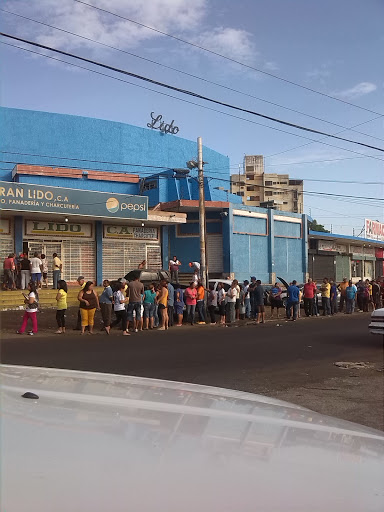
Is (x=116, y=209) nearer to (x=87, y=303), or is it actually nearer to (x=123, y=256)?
Result: (x=123, y=256)

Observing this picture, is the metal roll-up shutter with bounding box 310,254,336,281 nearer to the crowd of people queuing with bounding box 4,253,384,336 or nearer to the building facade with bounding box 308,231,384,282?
the building facade with bounding box 308,231,384,282

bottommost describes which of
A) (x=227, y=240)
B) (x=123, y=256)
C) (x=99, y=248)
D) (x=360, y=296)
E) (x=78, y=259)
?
(x=360, y=296)

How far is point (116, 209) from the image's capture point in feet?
78.5

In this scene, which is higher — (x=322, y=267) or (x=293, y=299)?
(x=322, y=267)

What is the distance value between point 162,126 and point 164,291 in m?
23.1

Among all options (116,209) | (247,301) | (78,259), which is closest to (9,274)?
(78,259)

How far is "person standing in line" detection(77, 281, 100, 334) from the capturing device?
13.6 meters

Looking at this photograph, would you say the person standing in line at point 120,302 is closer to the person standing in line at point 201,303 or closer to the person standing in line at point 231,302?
the person standing in line at point 201,303

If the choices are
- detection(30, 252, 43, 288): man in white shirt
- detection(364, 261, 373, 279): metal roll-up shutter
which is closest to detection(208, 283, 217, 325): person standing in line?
detection(30, 252, 43, 288): man in white shirt

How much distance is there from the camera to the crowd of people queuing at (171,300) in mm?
14016

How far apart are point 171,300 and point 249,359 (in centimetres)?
682

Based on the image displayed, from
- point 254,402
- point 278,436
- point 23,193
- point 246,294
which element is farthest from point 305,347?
point 23,193

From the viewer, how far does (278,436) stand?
1.79 m

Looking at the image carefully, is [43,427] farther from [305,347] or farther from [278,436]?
[305,347]
